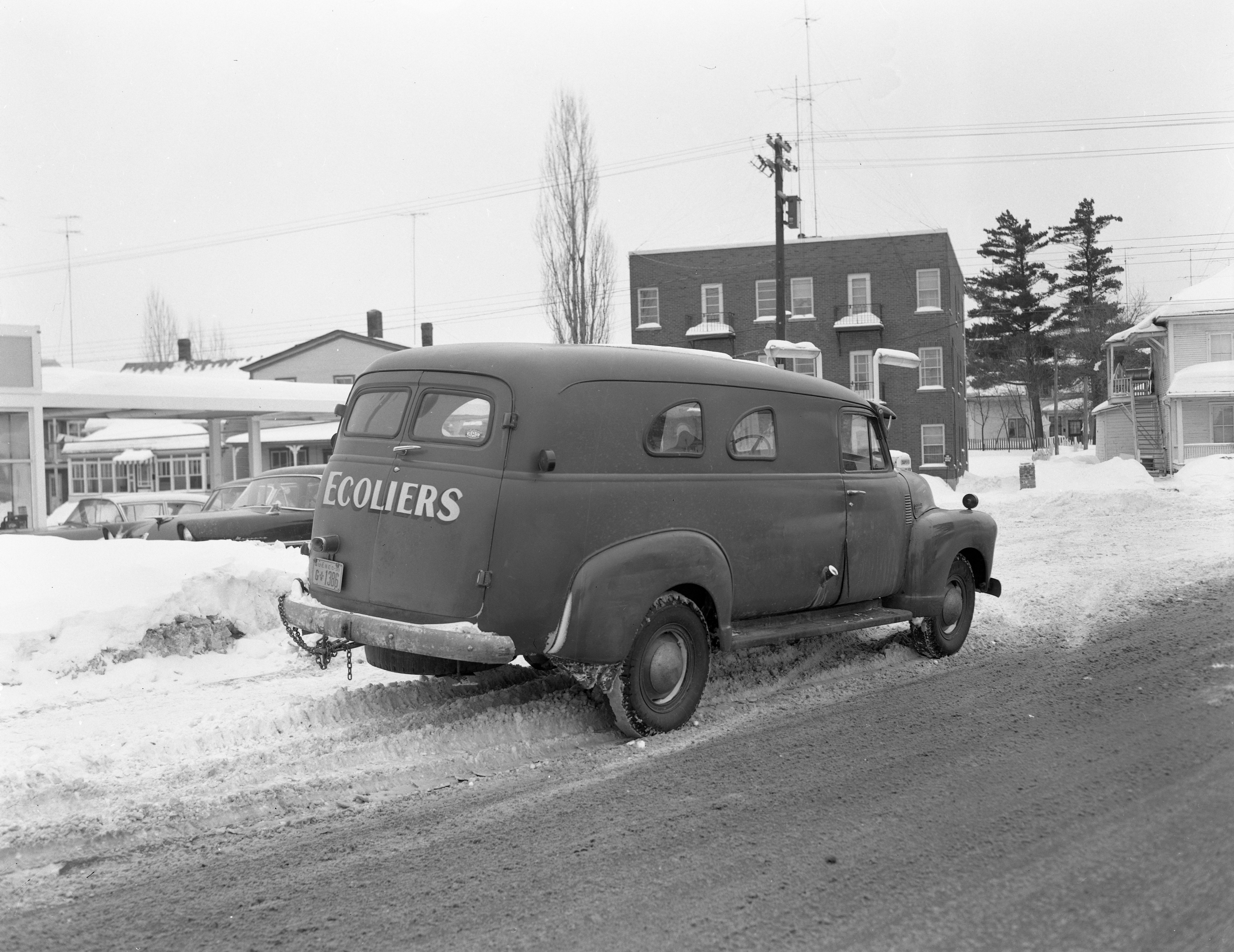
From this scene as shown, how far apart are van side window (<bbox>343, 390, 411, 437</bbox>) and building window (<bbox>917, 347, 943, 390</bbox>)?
41559mm

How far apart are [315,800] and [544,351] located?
2.62 meters

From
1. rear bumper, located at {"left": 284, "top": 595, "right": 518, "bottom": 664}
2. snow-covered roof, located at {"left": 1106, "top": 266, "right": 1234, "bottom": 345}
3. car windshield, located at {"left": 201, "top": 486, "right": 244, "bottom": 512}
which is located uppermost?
snow-covered roof, located at {"left": 1106, "top": 266, "right": 1234, "bottom": 345}

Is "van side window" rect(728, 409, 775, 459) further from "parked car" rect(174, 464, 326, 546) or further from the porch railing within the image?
the porch railing

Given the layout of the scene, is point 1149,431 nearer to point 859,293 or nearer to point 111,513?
point 859,293

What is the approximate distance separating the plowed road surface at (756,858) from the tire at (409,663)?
1.46 meters

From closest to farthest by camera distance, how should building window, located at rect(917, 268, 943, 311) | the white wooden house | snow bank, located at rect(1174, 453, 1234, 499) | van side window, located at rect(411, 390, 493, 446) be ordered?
van side window, located at rect(411, 390, 493, 446)
snow bank, located at rect(1174, 453, 1234, 499)
the white wooden house
building window, located at rect(917, 268, 943, 311)

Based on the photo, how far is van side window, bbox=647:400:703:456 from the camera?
21.0ft

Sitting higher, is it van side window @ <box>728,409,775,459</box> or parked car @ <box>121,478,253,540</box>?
van side window @ <box>728,409,775,459</box>

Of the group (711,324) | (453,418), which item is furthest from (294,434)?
(453,418)

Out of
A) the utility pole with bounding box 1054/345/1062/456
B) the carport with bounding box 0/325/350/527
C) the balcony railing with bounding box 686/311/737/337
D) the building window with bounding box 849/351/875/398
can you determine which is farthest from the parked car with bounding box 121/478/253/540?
the utility pole with bounding box 1054/345/1062/456

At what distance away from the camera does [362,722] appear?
6359mm

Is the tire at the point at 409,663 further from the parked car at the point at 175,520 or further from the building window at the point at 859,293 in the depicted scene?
the building window at the point at 859,293

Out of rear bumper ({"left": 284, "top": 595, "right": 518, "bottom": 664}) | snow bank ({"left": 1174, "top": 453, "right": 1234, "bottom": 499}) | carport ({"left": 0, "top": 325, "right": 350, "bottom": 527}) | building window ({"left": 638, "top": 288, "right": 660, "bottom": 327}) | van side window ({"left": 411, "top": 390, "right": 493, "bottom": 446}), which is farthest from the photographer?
building window ({"left": 638, "top": 288, "right": 660, "bottom": 327})

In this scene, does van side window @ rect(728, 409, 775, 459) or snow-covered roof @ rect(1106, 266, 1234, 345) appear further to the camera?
snow-covered roof @ rect(1106, 266, 1234, 345)
